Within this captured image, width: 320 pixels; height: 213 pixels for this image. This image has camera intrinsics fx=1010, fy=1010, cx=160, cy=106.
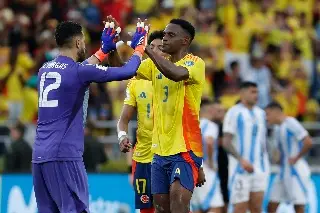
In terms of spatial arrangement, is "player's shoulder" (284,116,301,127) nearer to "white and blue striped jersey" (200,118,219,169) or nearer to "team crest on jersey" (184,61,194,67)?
"white and blue striped jersey" (200,118,219,169)

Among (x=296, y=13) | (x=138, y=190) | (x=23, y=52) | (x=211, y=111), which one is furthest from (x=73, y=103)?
(x=296, y=13)

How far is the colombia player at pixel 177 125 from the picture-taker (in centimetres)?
1148

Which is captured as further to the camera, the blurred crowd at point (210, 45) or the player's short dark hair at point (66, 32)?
the blurred crowd at point (210, 45)

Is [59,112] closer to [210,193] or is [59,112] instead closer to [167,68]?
[167,68]

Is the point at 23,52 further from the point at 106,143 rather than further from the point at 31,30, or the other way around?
the point at 106,143

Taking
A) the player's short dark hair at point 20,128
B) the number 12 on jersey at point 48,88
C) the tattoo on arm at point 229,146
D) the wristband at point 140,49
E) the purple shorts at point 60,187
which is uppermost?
the wristband at point 140,49

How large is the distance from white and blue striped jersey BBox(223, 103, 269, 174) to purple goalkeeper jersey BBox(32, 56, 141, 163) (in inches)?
225

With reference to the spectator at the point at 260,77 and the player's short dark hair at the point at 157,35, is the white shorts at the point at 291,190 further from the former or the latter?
the player's short dark hair at the point at 157,35

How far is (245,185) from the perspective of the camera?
16.3 metres

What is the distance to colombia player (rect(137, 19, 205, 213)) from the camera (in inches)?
452

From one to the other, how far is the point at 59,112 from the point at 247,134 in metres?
6.18

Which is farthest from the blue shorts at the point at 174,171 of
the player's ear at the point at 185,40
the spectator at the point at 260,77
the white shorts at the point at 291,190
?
the spectator at the point at 260,77

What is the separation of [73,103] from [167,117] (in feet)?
4.12

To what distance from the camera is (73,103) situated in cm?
1087
